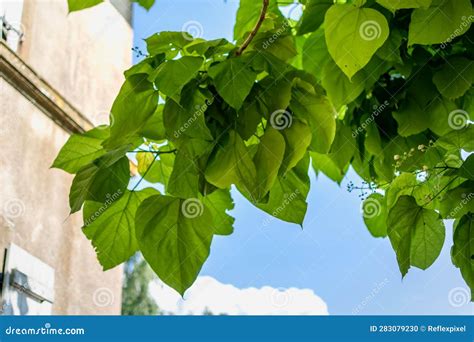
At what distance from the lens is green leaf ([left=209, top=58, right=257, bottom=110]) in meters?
0.42

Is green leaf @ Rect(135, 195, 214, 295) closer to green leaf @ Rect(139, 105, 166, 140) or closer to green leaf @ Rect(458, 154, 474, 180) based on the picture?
green leaf @ Rect(139, 105, 166, 140)

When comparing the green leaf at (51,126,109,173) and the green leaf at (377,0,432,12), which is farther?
the green leaf at (51,126,109,173)

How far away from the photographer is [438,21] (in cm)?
45

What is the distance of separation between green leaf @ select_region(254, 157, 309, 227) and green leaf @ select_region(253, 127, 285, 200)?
0.21 feet

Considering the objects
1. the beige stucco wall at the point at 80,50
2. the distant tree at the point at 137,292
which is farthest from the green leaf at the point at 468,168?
the distant tree at the point at 137,292

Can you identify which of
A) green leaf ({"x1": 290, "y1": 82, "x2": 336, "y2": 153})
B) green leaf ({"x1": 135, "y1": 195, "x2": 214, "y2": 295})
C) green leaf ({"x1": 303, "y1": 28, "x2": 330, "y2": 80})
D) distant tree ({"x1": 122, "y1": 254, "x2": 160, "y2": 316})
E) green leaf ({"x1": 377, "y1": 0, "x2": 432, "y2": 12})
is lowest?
green leaf ({"x1": 135, "y1": 195, "x2": 214, "y2": 295})

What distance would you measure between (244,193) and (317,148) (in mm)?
61

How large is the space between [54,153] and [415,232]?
7.14 ft

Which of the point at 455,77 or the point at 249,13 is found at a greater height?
the point at 249,13

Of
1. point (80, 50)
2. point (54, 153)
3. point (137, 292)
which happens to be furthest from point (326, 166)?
point (137, 292)

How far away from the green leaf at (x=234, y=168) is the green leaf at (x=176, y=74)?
0.05 metres

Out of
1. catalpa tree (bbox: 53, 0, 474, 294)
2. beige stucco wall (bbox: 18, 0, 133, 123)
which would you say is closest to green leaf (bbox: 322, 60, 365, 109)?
catalpa tree (bbox: 53, 0, 474, 294)

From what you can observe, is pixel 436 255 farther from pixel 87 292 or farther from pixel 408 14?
pixel 87 292

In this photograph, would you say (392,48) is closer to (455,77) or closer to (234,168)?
(455,77)
